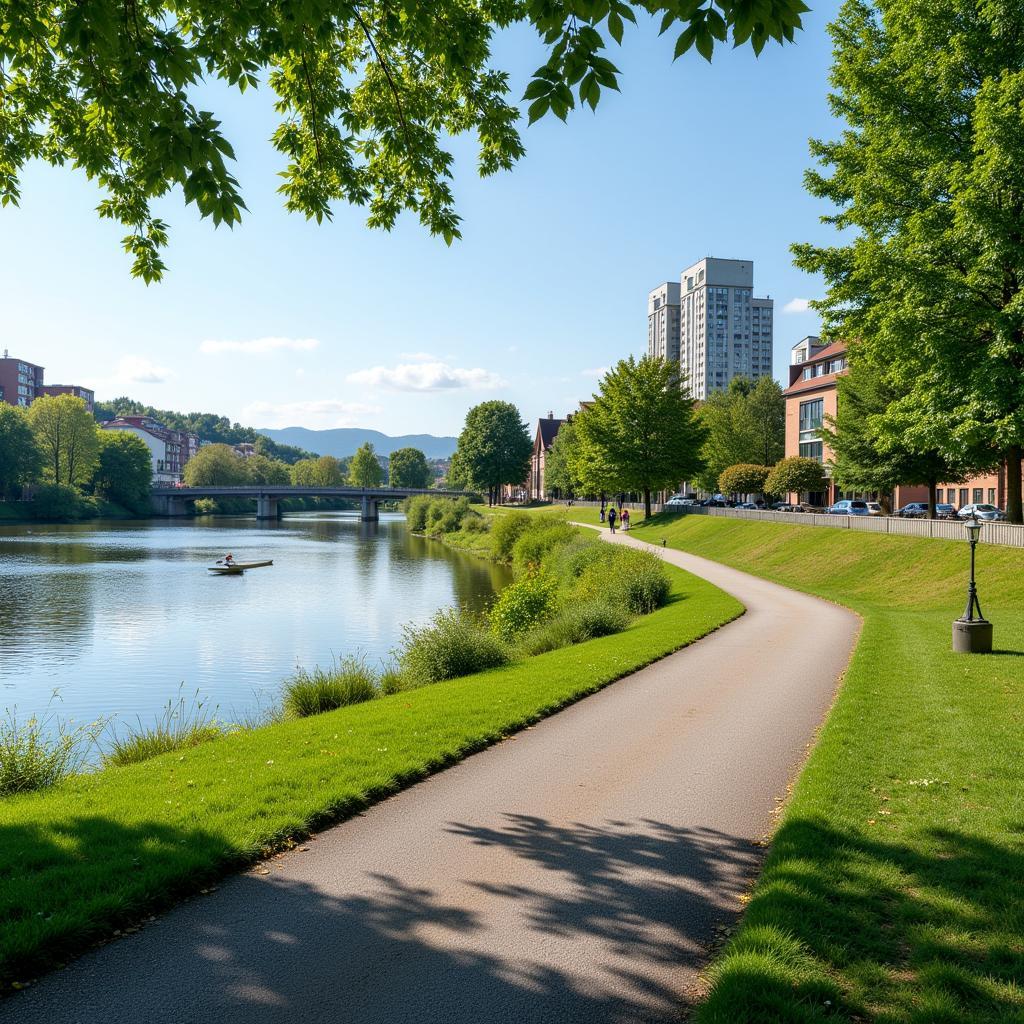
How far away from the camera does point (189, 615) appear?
30.9 m

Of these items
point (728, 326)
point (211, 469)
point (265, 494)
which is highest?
point (728, 326)

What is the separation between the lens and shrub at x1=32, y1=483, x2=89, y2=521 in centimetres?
8431

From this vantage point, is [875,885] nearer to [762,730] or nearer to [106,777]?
[762,730]

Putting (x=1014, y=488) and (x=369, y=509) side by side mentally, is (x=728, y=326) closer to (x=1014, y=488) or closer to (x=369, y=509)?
(x=369, y=509)

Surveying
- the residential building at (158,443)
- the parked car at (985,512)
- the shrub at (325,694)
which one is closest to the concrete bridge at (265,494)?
the residential building at (158,443)

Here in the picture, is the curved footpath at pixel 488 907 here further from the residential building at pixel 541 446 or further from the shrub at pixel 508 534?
the residential building at pixel 541 446

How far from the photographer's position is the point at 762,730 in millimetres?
10031

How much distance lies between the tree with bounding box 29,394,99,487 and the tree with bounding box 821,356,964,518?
81576 millimetres

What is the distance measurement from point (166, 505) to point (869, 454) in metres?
Answer: 89.9

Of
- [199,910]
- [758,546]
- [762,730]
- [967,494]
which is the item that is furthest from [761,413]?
[199,910]

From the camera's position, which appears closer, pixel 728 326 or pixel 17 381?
pixel 17 381

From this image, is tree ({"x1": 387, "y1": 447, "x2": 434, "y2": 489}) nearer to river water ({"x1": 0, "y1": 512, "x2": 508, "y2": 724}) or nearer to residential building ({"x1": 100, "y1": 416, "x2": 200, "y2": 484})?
residential building ({"x1": 100, "y1": 416, "x2": 200, "y2": 484})

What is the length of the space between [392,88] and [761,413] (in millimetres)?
81783

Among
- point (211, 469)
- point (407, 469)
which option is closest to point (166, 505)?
point (211, 469)
